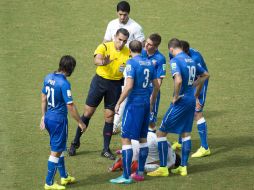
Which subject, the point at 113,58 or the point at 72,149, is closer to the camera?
the point at 113,58

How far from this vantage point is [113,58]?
12.9m

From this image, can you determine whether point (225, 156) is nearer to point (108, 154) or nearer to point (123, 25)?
point (108, 154)

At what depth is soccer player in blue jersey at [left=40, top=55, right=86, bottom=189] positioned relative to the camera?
1123 cm

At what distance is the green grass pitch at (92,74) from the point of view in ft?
40.5

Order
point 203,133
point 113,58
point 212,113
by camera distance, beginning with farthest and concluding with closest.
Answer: point 212,113, point 203,133, point 113,58

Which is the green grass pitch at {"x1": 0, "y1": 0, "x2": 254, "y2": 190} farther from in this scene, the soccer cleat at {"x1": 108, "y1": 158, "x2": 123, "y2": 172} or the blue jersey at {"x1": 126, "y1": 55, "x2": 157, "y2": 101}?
the blue jersey at {"x1": 126, "y1": 55, "x2": 157, "y2": 101}

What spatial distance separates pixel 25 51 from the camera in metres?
19.0

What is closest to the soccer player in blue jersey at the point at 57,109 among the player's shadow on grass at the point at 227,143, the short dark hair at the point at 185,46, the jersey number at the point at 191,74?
the jersey number at the point at 191,74

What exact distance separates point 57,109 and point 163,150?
2079 millimetres

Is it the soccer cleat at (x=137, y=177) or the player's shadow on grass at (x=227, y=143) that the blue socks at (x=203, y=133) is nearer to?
the player's shadow on grass at (x=227, y=143)

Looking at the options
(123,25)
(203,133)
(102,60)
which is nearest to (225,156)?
(203,133)

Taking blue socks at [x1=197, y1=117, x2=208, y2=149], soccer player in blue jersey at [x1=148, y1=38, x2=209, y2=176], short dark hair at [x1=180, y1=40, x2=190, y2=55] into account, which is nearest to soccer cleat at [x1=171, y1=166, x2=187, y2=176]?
soccer player in blue jersey at [x1=148, y1=38, x2=209, y2=176]

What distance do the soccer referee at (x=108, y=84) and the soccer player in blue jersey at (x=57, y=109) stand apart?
1.51 meters

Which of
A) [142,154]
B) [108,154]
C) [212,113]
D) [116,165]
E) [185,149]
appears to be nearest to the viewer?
[142,154]
